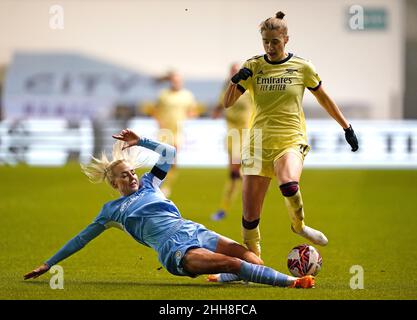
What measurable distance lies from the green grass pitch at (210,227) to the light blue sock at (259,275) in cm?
10

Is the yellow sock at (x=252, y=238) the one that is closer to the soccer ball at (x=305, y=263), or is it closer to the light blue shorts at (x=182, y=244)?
the soccer ball at (x=305, y=263)

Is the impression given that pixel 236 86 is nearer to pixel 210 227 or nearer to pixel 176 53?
pixel 210 227

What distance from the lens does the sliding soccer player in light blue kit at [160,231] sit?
789 cm

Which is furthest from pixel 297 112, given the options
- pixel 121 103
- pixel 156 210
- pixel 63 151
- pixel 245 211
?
pixel 121 103

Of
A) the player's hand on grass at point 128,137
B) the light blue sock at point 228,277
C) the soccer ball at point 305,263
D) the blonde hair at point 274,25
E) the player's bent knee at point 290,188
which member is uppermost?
the blonde hair at point 274,25

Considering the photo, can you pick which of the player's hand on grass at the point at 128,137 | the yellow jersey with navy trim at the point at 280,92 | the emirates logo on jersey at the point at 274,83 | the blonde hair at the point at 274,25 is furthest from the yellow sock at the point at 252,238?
the blonde hair at the point at 274,25

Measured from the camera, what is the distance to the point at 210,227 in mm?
13602

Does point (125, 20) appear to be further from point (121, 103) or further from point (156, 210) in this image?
point (156, 210)

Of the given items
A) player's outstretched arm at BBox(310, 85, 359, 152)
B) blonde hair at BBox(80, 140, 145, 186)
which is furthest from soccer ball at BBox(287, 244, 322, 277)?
blonde hair at BBox(80, 140, 145, 186)

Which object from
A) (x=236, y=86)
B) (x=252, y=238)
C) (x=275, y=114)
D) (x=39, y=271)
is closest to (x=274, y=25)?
(x=236, y=86)

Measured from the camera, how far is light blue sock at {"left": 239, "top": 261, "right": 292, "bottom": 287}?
7.86 metres

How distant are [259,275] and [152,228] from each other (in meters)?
0.95

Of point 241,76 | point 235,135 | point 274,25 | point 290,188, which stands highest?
point 274,25

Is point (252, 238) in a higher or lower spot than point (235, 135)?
lower
